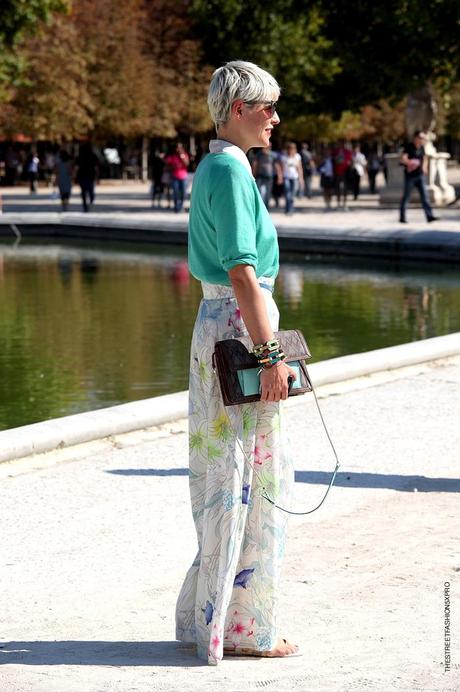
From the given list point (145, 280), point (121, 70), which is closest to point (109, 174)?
point (121, 70)

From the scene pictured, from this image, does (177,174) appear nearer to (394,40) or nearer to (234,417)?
(394,40)

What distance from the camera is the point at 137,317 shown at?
15570mm

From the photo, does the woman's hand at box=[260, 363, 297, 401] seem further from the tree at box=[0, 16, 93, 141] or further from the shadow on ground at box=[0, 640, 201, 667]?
the tree at box=[0, 16, 93, 141]

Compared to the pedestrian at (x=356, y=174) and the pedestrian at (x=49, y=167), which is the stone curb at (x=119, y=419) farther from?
the pedestrian at (x=49, y=167)

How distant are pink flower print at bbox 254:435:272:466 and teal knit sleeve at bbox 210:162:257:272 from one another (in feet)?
1.93

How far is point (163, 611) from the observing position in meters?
5.06

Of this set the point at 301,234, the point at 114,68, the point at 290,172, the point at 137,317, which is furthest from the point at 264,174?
the point at 114,68

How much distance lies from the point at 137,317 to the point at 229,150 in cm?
1128

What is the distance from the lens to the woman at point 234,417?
4.26 metres

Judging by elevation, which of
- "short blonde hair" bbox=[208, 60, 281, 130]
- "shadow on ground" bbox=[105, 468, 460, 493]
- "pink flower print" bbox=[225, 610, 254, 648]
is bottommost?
"shadow on ground" bbox=[105, 468, 460, 493]

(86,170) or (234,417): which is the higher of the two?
(234,417)

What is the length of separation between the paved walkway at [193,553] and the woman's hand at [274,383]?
0.88 m

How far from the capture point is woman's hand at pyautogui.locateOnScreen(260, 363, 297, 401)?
4324 mm

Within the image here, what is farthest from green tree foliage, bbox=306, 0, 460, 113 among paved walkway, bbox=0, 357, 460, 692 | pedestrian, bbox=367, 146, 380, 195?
paved walkway, bbox=0, 357, 460, 692
